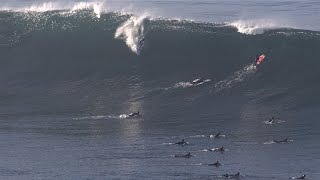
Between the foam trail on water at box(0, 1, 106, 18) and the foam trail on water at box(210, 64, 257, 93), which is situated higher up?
the foam trail on water at box(0, 1, 106, 18)

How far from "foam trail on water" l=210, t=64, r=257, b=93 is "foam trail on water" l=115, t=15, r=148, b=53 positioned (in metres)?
7.86

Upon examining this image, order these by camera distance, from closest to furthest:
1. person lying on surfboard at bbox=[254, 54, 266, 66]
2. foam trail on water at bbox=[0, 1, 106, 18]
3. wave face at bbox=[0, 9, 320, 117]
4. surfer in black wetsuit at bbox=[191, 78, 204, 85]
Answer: wave face at bbox=[0, 9, 320, 117]
surfer in black wetsuit at bbox=[191, 78, 204, 85]
person lying on surfboard at bbox=[254, 54, 266, 66]
foam trail on water at bbox=[0, 1, 106, 18]

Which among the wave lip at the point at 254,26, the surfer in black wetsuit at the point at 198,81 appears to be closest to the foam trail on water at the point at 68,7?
the wave lip at the point at 254,26

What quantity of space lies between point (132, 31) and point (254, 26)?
27.3 feet

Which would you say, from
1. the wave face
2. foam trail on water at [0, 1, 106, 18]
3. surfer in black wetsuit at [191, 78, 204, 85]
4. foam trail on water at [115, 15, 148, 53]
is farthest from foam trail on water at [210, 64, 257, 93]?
foam trail on water at [0, 1, 106, 18]

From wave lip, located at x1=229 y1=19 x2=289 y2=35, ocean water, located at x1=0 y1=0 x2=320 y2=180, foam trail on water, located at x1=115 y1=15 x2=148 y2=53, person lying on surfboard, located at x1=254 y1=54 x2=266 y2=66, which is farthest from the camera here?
wave lip, located at x1=229 y1=19 x2=289 y2=35

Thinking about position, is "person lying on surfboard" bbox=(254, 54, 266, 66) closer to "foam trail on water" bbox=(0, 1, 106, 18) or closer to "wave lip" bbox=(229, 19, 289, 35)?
"wave lip" bbox=(229, 19, 289, 35)

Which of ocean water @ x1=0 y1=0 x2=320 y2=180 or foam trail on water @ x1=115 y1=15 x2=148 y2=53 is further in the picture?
foam trail on water @ x1=115 y1=15 x2=148 y2=53

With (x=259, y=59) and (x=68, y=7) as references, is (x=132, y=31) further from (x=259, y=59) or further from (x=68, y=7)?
(x=259, y=59)

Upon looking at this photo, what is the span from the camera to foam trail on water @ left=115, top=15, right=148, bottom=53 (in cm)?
6319

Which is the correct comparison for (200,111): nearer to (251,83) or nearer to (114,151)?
(251,83)

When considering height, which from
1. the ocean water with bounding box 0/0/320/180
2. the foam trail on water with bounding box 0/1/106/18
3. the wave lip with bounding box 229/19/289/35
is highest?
the foam trail on water with bounding box 0/1/106/18

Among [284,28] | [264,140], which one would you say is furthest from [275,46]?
[264,140]

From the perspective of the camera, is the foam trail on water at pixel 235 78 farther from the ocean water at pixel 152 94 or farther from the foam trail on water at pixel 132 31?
the foam trail on water at pixel 132 31
